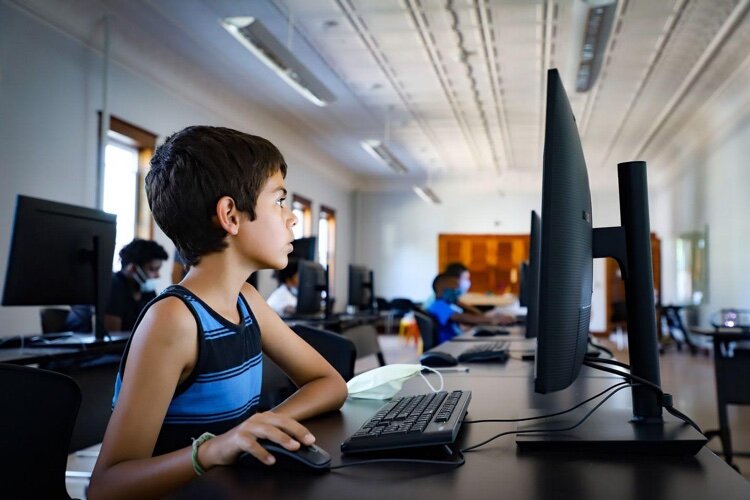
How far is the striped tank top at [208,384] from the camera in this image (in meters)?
1.12

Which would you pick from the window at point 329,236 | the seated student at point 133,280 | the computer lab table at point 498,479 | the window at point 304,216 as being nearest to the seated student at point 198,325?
the computer lab table at point 498,479

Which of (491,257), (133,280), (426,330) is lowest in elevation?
(426,330)

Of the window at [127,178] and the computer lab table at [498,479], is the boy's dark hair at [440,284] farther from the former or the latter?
the computer lab table at [498,479]

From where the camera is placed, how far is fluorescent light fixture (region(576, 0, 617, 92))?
14.5 feet

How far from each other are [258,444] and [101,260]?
2356 millimetres

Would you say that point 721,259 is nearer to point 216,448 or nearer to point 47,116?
point 47,116

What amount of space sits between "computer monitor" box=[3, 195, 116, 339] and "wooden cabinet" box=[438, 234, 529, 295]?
1195 cm

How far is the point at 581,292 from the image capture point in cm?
114

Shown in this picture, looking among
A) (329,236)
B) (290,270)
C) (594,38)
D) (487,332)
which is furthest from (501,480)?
(329,236)

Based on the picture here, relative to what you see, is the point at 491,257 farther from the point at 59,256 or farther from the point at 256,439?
the point at 256,439

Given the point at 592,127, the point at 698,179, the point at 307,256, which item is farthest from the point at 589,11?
the point at 698,179

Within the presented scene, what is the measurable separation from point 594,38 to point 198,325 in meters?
4.46

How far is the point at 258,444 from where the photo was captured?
2.93 feet

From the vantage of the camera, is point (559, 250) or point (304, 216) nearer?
point (559, 250)
